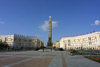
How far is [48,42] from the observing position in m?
56.7

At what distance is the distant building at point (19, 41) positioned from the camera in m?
90.7

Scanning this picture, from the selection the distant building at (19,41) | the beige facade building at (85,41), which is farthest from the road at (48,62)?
the distant building at (19,41)

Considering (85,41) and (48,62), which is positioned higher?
(85,41)

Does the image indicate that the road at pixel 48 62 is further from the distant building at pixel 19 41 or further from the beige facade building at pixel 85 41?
the distant building at pixel 19 41

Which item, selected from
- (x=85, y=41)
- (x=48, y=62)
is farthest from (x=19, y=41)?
(x=48, y=62)

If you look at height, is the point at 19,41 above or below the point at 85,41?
above

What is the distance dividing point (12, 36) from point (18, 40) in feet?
25.0

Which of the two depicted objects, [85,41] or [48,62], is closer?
[48,62]

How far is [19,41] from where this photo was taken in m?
97.6

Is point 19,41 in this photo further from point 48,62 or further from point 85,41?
point 48,62

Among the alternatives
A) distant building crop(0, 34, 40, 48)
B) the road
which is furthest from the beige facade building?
the road

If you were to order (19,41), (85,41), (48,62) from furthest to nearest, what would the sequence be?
1. (19,41)
2. (85,41)
3. (48,62)

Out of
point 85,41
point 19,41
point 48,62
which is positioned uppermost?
point 19,41

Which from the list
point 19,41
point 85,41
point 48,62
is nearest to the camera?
point 48,62
